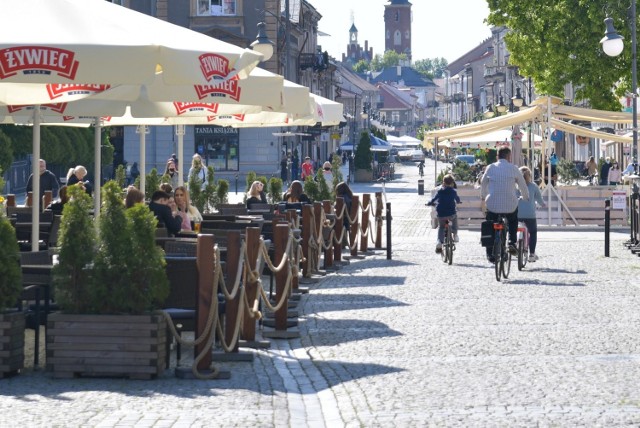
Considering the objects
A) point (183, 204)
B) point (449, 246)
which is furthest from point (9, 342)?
point (449, 246)

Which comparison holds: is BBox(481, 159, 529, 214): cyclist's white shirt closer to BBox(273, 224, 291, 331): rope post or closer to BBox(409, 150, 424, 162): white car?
BBox(273, 224, 291, 331): rope post

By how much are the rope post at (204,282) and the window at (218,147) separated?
65938 mm

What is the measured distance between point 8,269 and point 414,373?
2899 millimetres

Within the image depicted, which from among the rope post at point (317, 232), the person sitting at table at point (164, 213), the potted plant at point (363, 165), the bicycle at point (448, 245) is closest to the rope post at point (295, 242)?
the rope post at point (317, 232)

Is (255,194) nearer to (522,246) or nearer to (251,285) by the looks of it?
(522,246)

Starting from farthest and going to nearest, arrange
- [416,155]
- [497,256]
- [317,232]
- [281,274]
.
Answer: [416,155] < [317,232] < [497,256] < [281,274]

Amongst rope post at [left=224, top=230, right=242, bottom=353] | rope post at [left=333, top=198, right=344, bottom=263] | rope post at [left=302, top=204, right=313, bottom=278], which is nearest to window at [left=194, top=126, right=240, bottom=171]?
rope post at [left=333, top=198, right=344, bottom=263]

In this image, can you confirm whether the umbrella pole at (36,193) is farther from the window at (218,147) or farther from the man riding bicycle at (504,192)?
the window at (218,147)

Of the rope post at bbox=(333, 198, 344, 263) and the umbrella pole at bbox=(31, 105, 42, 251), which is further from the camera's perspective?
the rope post at bbox=(333, 198, 344, 263)

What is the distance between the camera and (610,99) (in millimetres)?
42438

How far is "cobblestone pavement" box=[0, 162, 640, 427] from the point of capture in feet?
28.8

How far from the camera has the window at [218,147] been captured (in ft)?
252

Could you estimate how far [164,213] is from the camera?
16.2 metres

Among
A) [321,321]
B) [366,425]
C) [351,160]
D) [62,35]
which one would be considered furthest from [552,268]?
[351,160]
